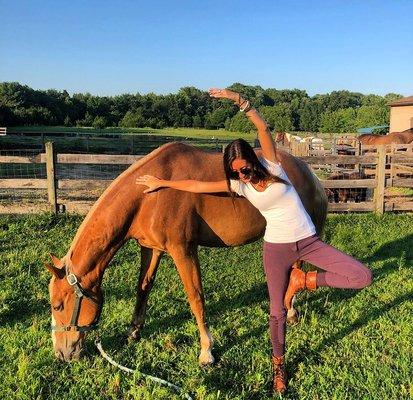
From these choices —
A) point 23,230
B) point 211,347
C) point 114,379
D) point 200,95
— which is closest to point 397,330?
point 211,347

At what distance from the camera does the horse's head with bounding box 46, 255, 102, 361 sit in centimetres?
356

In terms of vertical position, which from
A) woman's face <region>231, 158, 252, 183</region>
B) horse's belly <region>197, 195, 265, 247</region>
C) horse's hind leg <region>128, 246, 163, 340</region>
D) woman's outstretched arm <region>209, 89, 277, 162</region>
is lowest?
horse's hind leg <region>128, 246, 163, 340</region>

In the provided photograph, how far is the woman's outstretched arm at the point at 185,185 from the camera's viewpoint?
3594 mm

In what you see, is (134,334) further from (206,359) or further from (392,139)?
(392,139)

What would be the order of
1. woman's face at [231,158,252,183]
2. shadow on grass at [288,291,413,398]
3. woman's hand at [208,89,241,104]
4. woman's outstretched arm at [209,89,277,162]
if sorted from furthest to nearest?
shadow on grass at [288,291,413,398] < woman's hand at [208,89,241,104] < woman's outstretched arm at [209,89,277,162] < woman's face at [231,158,252,183]

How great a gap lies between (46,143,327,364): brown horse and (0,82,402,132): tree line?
1996 inches

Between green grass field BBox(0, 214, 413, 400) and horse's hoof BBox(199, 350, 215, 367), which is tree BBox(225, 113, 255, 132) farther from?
horse's hoof BBox(199, 350, 215, 367)

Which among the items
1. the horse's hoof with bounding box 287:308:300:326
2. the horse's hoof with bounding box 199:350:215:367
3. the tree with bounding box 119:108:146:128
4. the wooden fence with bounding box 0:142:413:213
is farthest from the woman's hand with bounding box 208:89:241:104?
the tree with bounding box 119:108:146:128

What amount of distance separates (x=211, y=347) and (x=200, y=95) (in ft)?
278

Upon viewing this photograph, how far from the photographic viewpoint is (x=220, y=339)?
427 centimetres

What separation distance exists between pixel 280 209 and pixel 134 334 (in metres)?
2.03

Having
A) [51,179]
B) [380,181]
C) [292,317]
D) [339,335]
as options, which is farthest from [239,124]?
[339,335]

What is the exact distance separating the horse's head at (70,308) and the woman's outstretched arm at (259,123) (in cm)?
183

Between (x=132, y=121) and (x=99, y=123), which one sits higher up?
(x=132, y=121)
